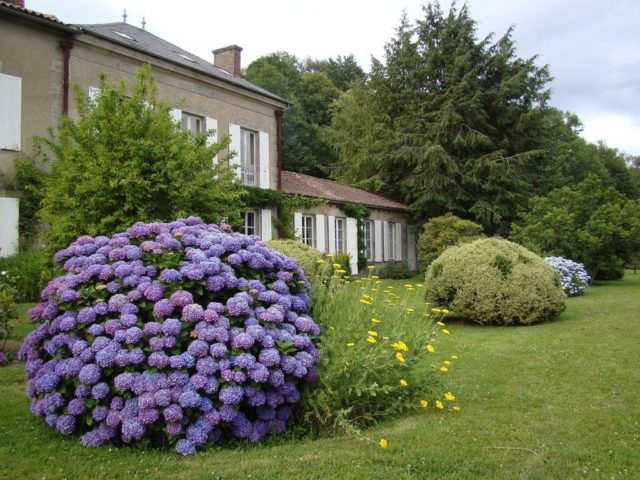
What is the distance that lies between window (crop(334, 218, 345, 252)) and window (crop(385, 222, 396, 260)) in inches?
137

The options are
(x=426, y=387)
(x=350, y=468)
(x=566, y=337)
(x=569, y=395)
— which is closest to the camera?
(x=350, y=468)

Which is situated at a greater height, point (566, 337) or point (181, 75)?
point (181, 75)

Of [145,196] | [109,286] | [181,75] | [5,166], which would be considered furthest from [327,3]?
[181,75]

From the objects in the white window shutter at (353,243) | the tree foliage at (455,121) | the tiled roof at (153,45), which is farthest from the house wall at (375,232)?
the tiled roof at (153,45)

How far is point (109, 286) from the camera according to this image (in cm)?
391

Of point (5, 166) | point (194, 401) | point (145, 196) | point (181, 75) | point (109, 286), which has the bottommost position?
point (194, 401)

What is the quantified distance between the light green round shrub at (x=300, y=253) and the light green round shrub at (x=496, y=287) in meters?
2.24

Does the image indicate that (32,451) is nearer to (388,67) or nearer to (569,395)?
(569,395)

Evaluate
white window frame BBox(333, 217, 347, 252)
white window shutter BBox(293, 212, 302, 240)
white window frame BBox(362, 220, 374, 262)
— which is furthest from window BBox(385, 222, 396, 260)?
white window shutter BBox(293, 212, 302, 240)

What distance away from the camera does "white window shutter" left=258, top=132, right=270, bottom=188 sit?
17.1 m

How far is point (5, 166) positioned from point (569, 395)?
1088cm

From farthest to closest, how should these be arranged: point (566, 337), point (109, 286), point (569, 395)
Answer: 1. point (566, 337)
2. point (569, 395)
3. point (109, 286)

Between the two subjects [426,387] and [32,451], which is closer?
[32,451]

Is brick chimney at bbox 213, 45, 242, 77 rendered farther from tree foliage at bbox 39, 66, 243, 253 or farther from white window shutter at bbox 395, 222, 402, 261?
tree foliage at bbox 39, 66, 243, 253
